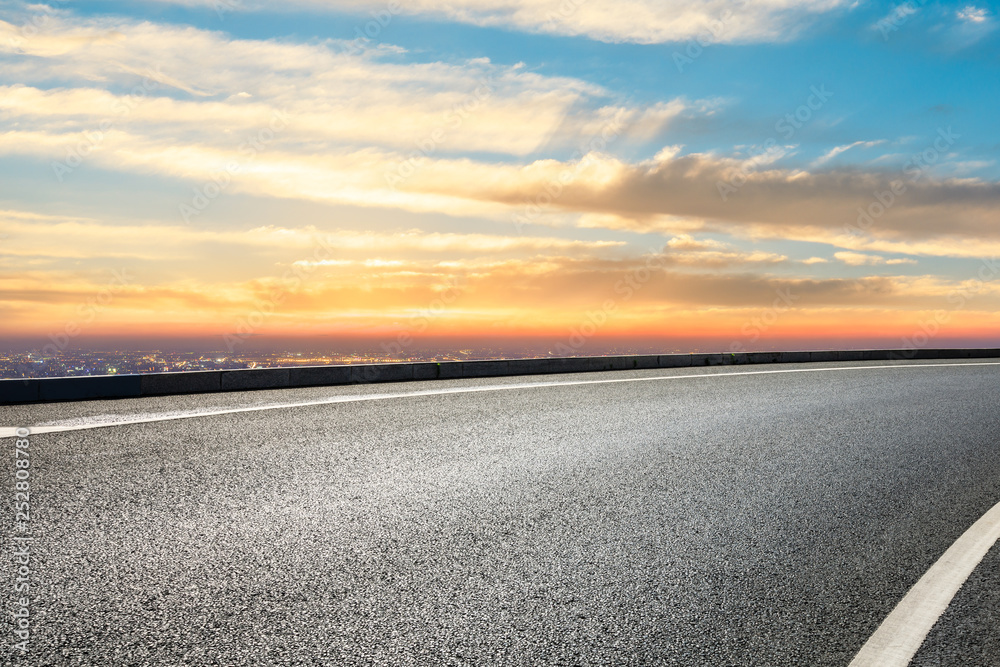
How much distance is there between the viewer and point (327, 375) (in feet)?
42.5

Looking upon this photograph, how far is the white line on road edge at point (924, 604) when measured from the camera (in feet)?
10.8

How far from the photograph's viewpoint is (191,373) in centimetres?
1139

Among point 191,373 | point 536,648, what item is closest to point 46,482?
point 536,648

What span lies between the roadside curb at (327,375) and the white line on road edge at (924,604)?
9.80 m

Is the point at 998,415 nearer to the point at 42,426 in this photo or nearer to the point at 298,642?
the point at 298,642

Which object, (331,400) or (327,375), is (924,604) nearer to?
(331,400)

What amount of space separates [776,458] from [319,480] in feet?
14.4

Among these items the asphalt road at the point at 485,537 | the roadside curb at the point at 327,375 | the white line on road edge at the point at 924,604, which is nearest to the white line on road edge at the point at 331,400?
the asphalt road at the point at 485,537

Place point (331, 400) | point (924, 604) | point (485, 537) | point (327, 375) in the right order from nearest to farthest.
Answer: point (924, 604) < point (485, 537) < point (331, 400) < point (327, 375)

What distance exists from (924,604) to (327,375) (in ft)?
34.3

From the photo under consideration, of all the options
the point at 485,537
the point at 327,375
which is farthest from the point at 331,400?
the point at 485,537

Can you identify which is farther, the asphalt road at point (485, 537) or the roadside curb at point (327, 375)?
the roadside curb at point (327, 375)

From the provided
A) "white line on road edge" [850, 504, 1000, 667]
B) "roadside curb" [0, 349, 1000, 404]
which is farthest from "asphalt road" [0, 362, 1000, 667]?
"roadside curb" [0, 349, 1000, 404]

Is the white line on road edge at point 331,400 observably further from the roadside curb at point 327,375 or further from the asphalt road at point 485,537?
the roadside curb at point 327,375
